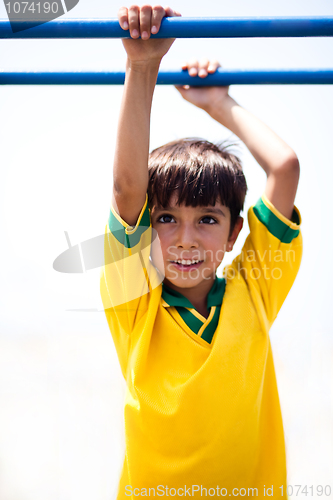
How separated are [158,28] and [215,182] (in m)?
0.31

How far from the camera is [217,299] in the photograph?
0.78 meters

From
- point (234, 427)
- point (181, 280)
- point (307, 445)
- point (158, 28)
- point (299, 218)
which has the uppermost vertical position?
point (158, 28)

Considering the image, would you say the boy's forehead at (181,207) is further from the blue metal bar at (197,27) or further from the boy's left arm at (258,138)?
the blue metal bar at (197,27)

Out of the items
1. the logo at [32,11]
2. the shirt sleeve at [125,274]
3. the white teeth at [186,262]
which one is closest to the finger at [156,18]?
the logo at [32,11]

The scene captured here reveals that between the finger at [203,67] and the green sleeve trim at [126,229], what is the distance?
29 cm

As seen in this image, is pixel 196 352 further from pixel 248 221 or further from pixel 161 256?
pixel 248 221

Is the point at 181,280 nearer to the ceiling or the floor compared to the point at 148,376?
nearer to the ceiling

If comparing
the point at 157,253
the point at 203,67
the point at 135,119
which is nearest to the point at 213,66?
the point at 203,67

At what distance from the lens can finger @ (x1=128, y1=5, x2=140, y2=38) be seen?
0.54 m

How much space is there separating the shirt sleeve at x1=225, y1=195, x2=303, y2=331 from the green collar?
5 centimetres

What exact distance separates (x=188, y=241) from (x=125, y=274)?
0.13 meters

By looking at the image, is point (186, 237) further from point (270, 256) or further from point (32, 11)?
point (32, 11)

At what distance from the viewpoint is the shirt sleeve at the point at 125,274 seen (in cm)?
65

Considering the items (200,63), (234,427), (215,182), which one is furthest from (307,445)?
(200,63)
